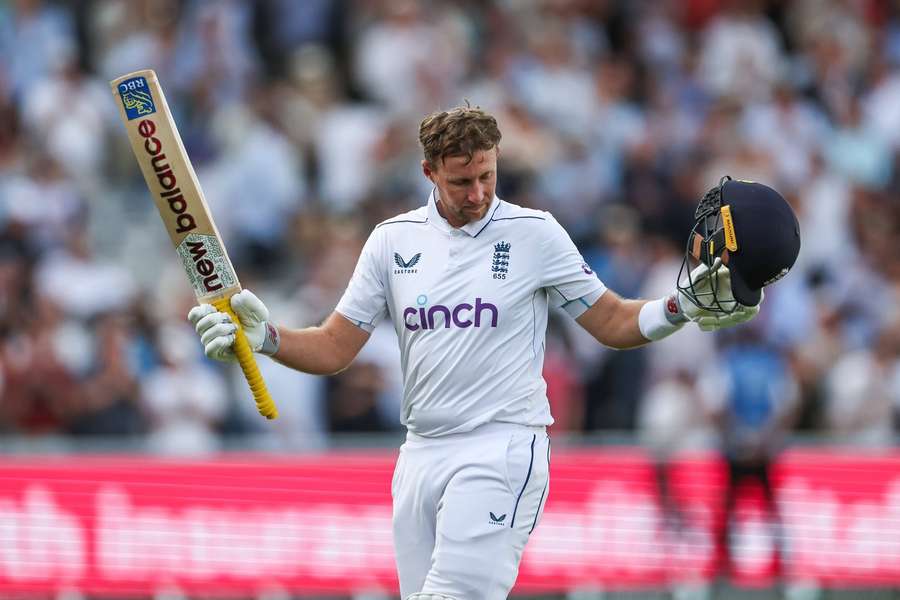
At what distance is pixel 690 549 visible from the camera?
11227mm

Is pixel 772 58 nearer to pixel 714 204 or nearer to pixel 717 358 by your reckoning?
pixel 717 358

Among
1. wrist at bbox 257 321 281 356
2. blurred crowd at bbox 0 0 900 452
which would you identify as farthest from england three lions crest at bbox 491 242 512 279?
blurred crowd at bbox 0 0 900 452

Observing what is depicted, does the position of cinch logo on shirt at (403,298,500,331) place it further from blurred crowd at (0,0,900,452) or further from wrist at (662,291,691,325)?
blurred crowd at (0,0,900,452)

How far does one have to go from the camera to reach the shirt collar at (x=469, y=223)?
644 cm

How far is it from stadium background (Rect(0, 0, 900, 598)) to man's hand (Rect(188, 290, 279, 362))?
495 cm

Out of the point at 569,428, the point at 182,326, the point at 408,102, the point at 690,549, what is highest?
the point at 408,102

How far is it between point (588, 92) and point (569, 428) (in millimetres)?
3881

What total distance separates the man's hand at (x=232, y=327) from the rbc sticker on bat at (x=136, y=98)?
80 cm

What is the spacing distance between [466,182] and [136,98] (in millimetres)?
1344

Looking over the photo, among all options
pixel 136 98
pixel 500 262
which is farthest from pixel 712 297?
pixel 136 98

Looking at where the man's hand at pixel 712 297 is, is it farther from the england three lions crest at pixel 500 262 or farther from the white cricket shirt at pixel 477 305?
the england three lions crest at pixel 500 262

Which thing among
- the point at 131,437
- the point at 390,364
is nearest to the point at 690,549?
the point at 390,364

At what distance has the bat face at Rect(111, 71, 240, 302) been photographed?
649cm

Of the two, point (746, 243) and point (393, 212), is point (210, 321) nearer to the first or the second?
point (746, 243)
